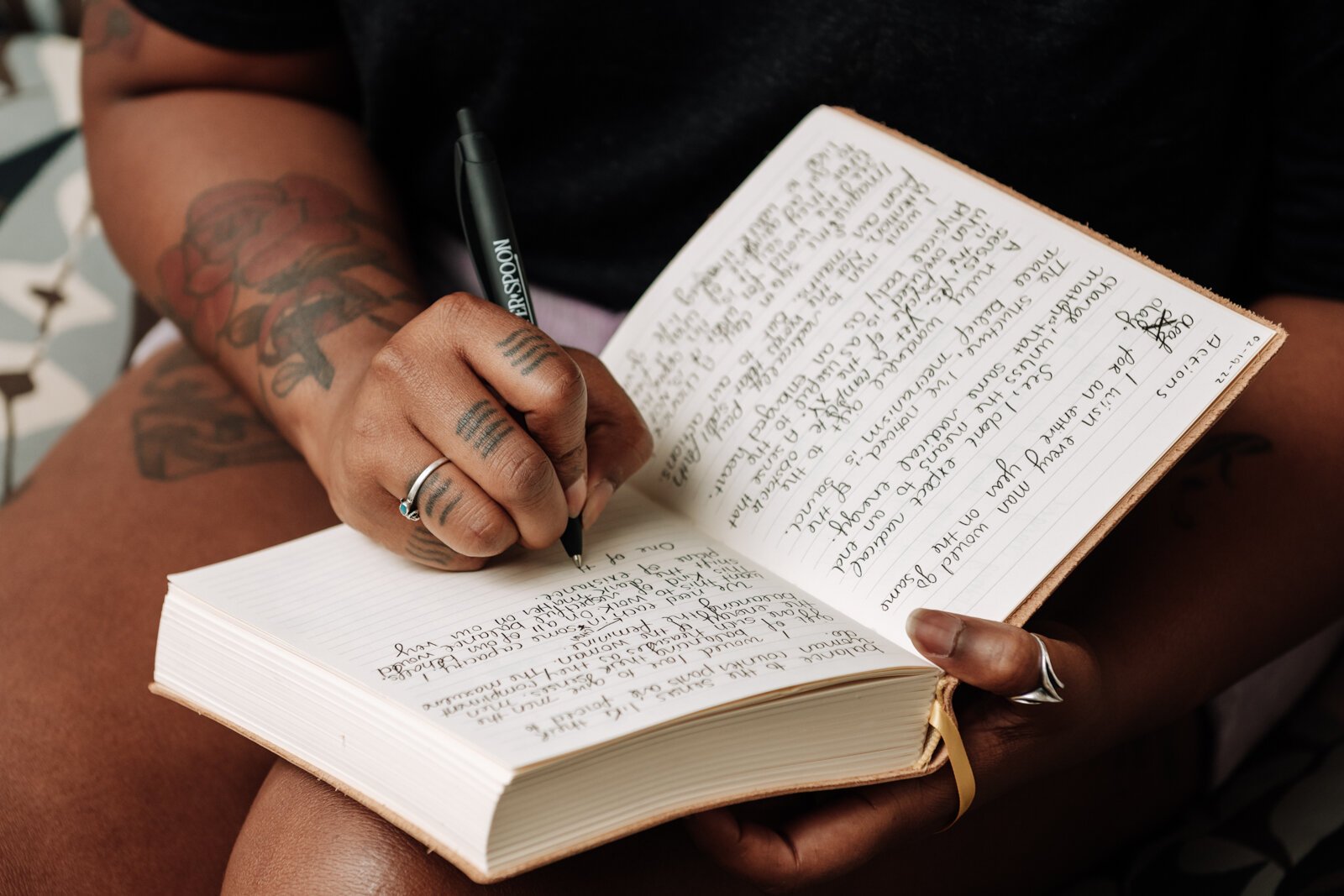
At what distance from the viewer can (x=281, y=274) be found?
796mm

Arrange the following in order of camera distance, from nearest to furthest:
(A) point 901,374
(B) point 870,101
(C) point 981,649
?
(C) point 981,649 < (A) point 901,374 < (B) point 870,101

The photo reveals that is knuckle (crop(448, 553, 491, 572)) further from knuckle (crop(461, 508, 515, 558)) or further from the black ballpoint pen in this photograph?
the black ballpoint pen

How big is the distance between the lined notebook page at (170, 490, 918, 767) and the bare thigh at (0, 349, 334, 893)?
0.17m

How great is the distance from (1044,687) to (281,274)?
60 cm

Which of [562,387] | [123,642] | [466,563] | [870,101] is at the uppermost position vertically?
[870,101]

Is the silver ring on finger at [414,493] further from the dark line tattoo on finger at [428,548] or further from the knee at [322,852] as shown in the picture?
the knee at [322,852]

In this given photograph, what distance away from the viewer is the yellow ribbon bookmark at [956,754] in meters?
0.54

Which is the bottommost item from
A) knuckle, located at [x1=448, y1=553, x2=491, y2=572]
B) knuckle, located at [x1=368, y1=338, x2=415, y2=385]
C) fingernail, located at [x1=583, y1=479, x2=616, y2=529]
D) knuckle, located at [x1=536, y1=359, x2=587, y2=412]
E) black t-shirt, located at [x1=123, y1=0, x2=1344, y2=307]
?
knuckle, located at [x1=448, y1=553, x2=491, y2=572]

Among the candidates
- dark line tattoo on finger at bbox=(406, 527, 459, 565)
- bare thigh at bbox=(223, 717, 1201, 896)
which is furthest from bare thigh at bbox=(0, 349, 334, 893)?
dark line tattoo on finger at bbox=(406, 527, 459, 565)

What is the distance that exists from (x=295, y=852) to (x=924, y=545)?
13.8 inches

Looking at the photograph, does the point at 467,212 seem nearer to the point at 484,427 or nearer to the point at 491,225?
the point at 491,225

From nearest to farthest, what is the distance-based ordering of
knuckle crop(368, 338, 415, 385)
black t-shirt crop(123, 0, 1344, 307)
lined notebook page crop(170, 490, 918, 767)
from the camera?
lined notebook page crop(170, 490, 918, 767) → knuckle crop(368, 338, 415, 385) → black t-shirt crop(123, 0, 1344, 307)

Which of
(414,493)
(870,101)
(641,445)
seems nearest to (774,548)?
(641,445)

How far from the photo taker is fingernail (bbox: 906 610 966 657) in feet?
1.67
